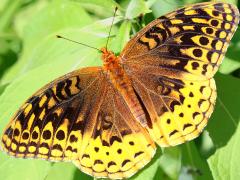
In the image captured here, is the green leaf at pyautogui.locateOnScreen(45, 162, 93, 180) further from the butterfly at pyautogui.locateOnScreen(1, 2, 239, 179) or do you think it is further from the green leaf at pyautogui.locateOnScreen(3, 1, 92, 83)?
the green leaf at pyautogui.locateOnScreen(3, 1, 92, 83)

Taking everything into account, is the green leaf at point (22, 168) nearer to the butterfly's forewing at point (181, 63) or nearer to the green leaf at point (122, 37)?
the butterfly's forewing at point (181, 63)

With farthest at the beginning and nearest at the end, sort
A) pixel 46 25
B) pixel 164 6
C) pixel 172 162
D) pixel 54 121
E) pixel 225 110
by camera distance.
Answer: pixel 46 25 < pixel 172 162 < pixel 164 6 < pixel 225 110 < pixel 54 121

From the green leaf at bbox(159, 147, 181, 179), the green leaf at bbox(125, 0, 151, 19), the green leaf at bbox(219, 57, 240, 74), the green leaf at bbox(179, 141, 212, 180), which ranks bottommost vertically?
the green leaf at bbox(179, 141, 212, 180)

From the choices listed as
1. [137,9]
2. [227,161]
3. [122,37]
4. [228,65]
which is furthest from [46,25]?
[227,161]

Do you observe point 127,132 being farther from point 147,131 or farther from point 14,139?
point 14,139

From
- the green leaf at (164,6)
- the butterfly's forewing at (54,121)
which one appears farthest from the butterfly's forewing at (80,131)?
the green leaf at (164,6)

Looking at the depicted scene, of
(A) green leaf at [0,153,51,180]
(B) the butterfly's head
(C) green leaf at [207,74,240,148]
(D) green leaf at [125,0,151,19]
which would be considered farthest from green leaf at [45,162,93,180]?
(D) green leaf at [125,0,151,19]

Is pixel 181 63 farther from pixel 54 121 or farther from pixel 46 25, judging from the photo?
pixel 46 25
